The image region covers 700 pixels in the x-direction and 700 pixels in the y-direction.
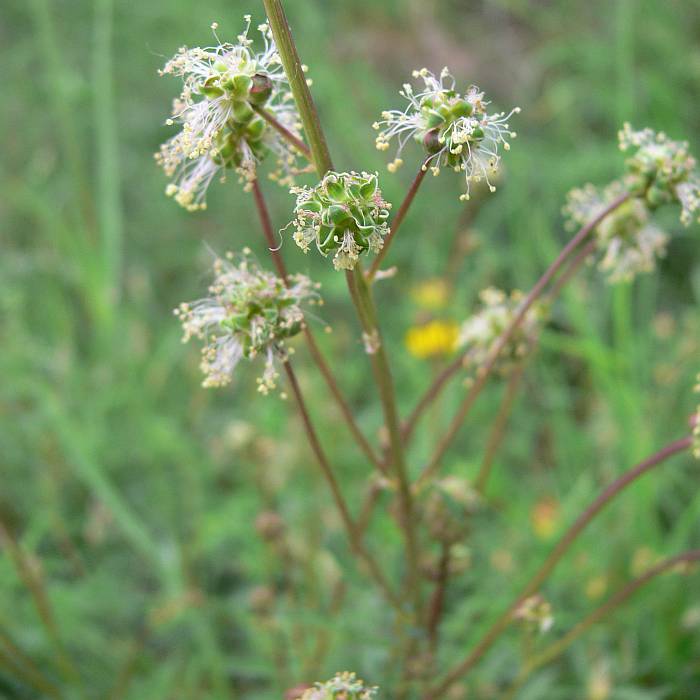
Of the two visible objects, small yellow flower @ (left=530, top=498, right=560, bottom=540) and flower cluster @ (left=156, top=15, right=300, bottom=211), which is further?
small yellow flower @ (left=530, top=498, right=560, bottom=540)

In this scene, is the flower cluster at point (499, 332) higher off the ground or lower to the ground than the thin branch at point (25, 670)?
higher

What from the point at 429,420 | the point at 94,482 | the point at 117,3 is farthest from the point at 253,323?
the point at 117,3

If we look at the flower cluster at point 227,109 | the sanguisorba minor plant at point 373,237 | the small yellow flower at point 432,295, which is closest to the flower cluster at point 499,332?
the sanguisorba minor plant at point 373,237

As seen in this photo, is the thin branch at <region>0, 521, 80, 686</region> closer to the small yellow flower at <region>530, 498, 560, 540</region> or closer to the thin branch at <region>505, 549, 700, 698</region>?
the thin branch at <region>505, 549, 700, 698</region>

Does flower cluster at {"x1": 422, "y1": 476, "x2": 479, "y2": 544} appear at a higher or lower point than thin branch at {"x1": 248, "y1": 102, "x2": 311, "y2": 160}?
lower

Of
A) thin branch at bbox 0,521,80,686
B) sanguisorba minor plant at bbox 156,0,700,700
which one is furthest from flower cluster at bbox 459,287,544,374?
thin branch at bbox 0,521,80,686

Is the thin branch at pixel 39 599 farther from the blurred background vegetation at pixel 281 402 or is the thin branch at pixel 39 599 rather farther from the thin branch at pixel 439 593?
the thin branch at pixel 439 593

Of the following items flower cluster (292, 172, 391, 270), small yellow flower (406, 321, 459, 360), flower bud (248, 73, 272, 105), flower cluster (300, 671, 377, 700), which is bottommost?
flower cluster (300, 671, 377, 700)

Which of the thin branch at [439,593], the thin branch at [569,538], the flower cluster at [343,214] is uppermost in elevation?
the flower cluster at [343,214]

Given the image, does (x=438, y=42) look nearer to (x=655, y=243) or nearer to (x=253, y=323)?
(x=655, y=243)
